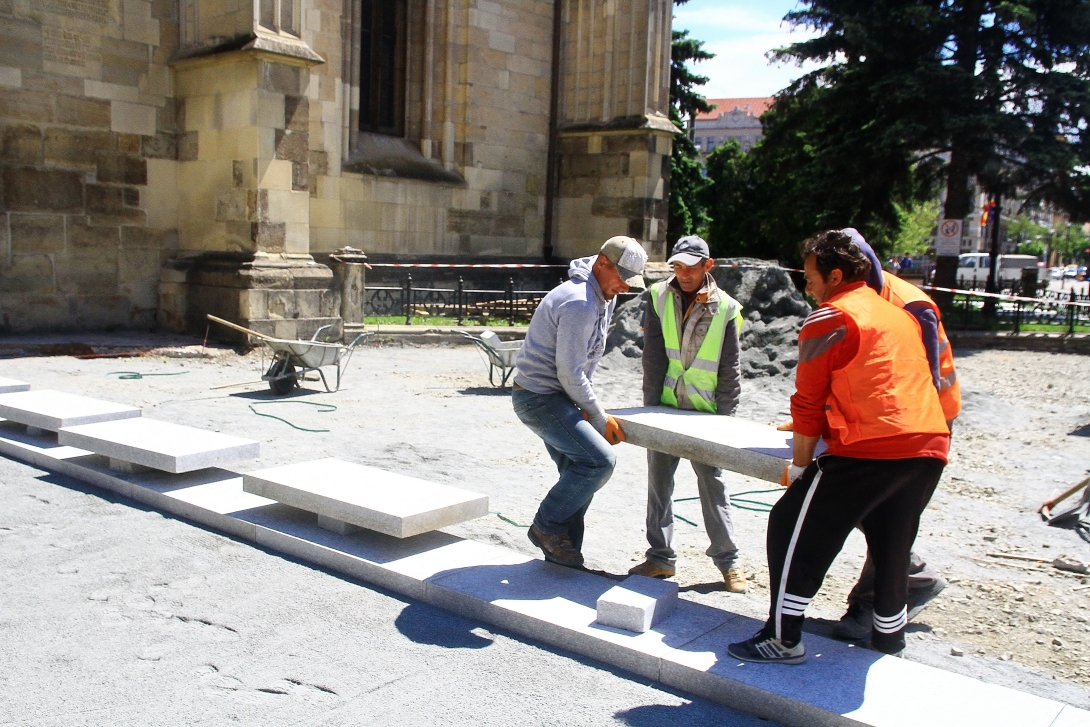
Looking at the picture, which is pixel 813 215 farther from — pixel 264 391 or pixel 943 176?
pixel 264 391

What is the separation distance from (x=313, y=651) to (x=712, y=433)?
1.89 m

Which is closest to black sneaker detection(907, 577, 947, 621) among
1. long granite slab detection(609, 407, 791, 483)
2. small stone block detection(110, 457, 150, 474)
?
long granite slab detection(609, 407, 791, 483)

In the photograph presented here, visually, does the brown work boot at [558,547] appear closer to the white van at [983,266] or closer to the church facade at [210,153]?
the church facade at [210,153]

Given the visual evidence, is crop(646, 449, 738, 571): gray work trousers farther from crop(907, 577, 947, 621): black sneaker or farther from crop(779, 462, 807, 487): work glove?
crop(779, 462, 807, 487): work glove

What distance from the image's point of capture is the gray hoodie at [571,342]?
444 centimetres

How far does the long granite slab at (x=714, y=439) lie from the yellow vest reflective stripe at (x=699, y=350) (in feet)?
0.65

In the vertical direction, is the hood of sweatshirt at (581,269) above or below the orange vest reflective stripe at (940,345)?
above

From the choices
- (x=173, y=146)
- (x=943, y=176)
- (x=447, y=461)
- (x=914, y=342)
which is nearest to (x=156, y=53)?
(x=173, y=146)

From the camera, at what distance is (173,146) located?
13.6m

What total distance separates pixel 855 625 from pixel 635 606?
1002mm

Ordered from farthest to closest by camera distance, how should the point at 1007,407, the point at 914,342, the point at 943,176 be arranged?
the point at 943,176 → the point at 1007,407 → the point at 914,342

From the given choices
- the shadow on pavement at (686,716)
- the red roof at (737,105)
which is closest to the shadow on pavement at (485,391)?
the shadow on pavement at (686,716)

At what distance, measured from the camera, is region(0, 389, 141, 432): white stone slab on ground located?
690 cm

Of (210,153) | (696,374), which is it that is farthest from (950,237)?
(696,374)
